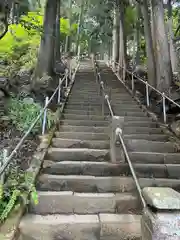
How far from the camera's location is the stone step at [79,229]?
3.79 m

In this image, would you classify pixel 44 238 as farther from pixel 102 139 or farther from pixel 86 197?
pixel 102 139

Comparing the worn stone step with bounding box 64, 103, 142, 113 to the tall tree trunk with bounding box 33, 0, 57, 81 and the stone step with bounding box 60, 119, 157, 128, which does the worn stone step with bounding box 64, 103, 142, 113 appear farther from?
the tall tree trunk with bounding box 33, 0, 57, 81

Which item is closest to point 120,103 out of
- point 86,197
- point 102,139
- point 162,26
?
point 162,26

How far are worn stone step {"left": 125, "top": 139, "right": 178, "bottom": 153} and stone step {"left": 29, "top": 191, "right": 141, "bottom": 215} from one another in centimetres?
197

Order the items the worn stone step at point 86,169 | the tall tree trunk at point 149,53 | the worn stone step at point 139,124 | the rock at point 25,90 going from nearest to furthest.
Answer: the worn stone step at point 86,169, the worn stone step at point 139,124, the rock at point 25,90, the tall tree trunk at point 149,53

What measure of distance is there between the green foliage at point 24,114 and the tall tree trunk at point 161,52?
445cm

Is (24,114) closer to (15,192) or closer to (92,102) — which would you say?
(15,192)

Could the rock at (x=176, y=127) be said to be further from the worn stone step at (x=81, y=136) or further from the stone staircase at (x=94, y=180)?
the worn stone step at (x=81, y=136)

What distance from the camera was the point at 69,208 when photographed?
431 cm

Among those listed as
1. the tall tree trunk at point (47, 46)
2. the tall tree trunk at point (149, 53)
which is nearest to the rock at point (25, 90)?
the tall tree trunk at point (47, 46)

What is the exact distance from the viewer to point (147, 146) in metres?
6.37

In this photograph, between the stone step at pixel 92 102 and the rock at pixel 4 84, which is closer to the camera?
the rock at pixel 4 84

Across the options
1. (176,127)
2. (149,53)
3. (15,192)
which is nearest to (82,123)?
(176,127)

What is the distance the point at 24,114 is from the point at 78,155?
2163 mm
